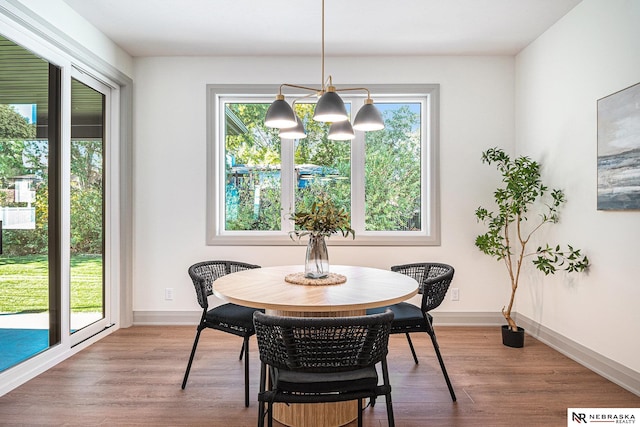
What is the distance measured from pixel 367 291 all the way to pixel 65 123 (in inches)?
101

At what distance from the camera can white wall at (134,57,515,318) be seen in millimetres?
3703

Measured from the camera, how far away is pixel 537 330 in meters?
3.34

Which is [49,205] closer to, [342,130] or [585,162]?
[342,130]

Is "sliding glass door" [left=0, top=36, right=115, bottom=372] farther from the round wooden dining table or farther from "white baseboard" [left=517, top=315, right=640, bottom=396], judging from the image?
"white baseboard" [left=517, top=315, right=640, bottom=396]

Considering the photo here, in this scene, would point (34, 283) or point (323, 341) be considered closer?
point (323, 341)

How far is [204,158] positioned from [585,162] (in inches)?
126

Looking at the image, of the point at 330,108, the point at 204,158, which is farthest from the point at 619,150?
→ the point at 204,158

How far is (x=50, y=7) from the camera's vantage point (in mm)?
2650

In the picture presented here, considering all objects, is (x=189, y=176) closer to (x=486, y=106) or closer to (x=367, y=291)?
(x=367, y=291)

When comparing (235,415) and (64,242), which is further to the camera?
(64,242)

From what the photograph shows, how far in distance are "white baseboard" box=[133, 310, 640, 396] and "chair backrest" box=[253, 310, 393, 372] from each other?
1952 millimetres

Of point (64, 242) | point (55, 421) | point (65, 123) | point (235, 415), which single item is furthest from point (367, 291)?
point (65, 123)

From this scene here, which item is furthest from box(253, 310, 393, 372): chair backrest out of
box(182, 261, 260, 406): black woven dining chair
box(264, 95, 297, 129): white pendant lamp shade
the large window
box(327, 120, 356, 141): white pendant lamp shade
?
the large window

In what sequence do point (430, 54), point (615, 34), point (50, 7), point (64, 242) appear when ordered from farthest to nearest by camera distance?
point (430, 54) → point (64, 242) → point (50, 7) → point (615, 34)
